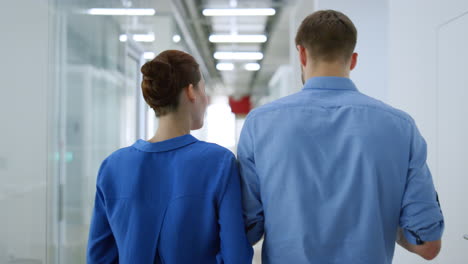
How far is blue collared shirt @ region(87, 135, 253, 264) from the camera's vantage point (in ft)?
3.76

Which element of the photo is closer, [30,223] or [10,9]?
[10,9]

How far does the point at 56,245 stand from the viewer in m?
2.17

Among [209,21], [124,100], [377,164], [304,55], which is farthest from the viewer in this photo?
[209,21]

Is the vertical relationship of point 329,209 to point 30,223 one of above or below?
above

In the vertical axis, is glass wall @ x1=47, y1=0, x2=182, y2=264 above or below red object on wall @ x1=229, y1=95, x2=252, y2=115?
below

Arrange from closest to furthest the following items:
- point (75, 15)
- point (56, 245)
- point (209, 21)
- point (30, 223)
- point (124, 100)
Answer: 1. point (30, 223)
2. point (56, 245)
3. point (75, 15)
4. point (124, 100)
5. point (209, 21)

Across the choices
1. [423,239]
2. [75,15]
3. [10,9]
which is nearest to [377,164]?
[423,239]

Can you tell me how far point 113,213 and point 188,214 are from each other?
9.3 inches

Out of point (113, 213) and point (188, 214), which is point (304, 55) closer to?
point (188, 214)

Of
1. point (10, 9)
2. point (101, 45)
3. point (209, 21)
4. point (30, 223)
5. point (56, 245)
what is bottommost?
point (56, 245)

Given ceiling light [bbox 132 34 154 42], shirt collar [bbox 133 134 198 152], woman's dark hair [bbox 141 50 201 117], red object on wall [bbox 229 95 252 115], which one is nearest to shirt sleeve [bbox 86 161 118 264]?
shirt collar [bbox 133 134 198 152]

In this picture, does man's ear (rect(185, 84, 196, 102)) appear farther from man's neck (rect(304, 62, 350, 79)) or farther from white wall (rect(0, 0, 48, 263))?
white wall (rect(0, 0, 48, 263))

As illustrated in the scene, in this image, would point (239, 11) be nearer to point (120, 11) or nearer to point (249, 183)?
point (120, 11)

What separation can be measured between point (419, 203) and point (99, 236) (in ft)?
3.15
